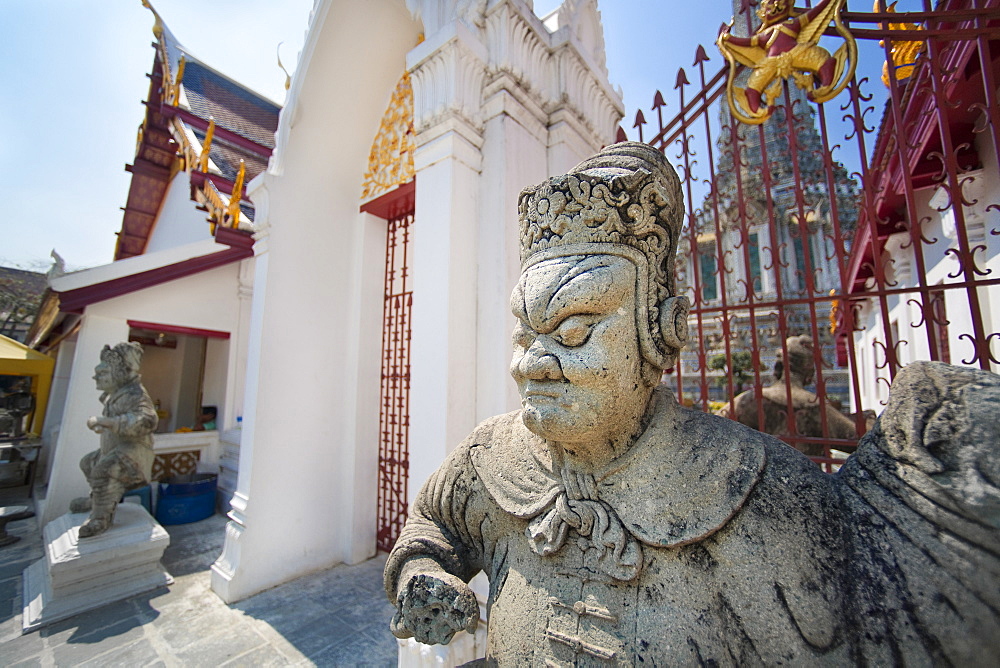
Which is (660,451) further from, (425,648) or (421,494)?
(425,648)

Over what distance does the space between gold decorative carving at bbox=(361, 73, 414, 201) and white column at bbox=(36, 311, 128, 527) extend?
13.4ft

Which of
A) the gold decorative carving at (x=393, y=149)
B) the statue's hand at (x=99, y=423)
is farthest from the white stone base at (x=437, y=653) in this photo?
the statue's hand at (x=99, y=423)

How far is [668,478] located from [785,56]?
7.54ft

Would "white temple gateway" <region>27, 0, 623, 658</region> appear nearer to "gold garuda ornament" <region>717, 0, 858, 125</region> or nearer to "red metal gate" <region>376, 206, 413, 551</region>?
"red metal gate" <region>376, 206, 413, 551</region>

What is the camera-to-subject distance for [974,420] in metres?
0.72

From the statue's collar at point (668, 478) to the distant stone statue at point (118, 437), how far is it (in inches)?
173

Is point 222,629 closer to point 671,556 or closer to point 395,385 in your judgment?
point 395,385

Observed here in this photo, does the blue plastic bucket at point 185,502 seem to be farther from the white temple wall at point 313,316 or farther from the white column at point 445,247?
the white column at point 445,247

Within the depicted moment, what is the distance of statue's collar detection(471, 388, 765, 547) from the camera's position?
0.91m


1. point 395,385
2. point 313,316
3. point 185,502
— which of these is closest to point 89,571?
point 185,502

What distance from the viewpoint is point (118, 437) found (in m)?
4.00

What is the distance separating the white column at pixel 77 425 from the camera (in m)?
4.99

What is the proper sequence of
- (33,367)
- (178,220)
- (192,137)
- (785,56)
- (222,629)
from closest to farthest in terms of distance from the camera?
1. (785,56)
2. (222,629)
3. (33,367)
4. (192,137)
5. (178,220)

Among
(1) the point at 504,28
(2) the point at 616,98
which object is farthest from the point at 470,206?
(2) the point at 616,98
